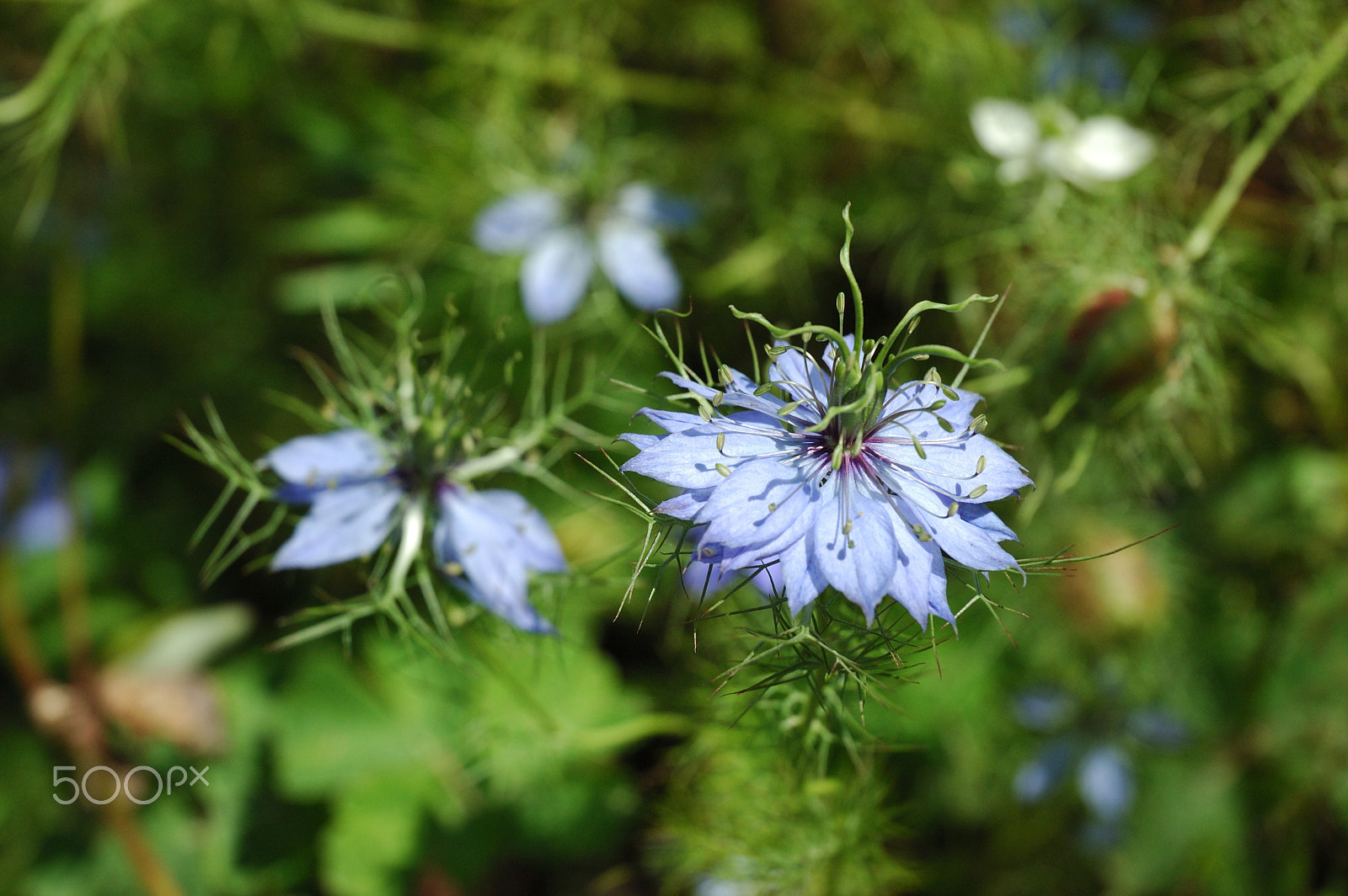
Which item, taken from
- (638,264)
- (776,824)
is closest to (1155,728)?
(776,824)

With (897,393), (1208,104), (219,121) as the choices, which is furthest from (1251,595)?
(219,121)

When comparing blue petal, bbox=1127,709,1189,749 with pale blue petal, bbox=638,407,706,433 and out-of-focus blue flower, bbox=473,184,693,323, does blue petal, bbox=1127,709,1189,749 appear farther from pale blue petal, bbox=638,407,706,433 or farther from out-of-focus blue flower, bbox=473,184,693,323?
pale blue petal, bbox=638,407,706,433

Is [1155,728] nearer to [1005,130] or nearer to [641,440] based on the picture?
[1005,130]

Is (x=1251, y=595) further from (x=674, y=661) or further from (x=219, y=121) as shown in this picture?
(x=219, y=121)

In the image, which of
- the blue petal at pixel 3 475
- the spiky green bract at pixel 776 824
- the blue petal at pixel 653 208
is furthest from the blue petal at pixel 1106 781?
the blue petal at pixel 3 475

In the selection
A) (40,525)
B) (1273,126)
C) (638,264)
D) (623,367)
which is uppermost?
(1273,126)
